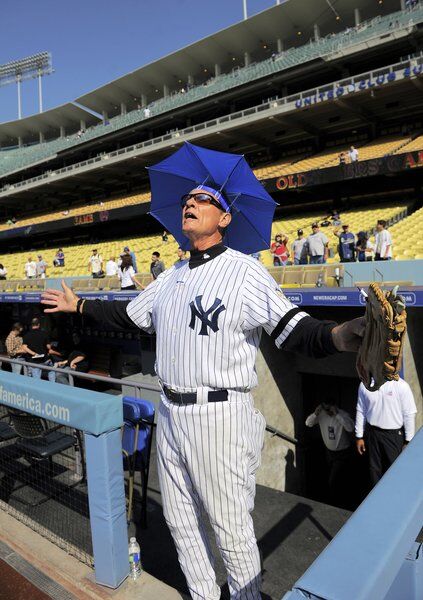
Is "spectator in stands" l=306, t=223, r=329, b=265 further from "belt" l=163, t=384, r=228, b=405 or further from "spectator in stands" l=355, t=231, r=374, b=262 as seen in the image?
"belt" l=163, t=384, r=228, b=405

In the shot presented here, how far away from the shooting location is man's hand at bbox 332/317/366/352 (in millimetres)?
1463

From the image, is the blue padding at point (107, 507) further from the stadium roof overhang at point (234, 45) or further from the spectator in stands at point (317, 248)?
the stadium roof overhang at point (234, 45)

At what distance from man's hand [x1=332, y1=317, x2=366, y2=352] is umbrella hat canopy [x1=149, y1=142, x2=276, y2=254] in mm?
890

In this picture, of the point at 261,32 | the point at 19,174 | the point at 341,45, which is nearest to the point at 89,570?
the point at 341,45

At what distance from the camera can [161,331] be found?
192 cm

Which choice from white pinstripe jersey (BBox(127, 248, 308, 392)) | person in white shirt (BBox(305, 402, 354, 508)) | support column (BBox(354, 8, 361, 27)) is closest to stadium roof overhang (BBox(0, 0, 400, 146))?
support column (BBox(354, 8, 361, 27))

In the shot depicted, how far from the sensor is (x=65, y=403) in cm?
221

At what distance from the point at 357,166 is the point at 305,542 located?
15157mm

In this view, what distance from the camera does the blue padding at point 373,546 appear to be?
830 mm

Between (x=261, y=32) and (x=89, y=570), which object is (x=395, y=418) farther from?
(x=261, y=32)

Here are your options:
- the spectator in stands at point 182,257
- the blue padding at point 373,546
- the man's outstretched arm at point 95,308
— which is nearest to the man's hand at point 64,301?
the man's outstretched arm at point 95,308

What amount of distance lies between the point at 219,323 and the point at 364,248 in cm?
828

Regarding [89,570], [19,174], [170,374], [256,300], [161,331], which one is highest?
[19,174]

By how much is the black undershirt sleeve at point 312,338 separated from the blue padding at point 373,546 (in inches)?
19.5
